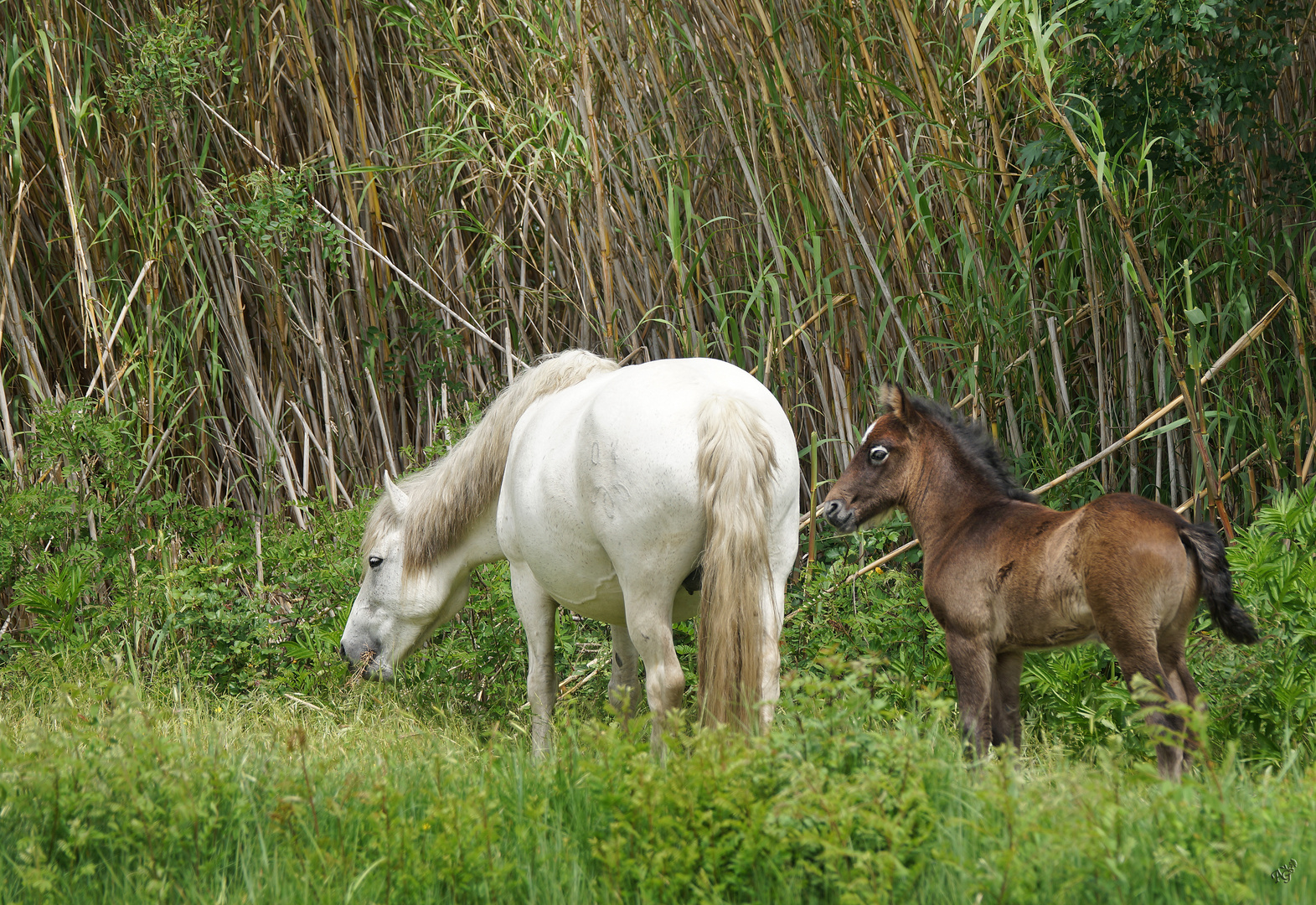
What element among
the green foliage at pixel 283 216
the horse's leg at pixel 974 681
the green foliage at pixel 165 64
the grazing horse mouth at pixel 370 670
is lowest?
the grazing horse mouth at pixel 370 670

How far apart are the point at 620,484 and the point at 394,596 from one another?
4.79ft

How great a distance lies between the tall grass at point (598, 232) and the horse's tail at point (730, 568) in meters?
1.39

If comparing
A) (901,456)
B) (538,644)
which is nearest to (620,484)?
(538,644)

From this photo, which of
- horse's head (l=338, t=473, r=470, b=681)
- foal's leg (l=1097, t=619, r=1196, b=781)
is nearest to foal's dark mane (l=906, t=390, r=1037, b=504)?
foal's leg (l=1097, t=619, r=1196, b=781)

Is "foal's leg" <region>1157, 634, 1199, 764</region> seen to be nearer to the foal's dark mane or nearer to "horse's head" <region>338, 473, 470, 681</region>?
the foal's dark mane

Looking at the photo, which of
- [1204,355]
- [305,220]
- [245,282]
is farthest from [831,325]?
[245,282]

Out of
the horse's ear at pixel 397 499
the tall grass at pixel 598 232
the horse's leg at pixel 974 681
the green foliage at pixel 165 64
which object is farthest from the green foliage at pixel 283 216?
the horse's leg at pixel 974 681

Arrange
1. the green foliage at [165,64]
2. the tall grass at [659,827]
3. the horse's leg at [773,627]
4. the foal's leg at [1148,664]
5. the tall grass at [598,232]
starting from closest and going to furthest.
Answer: the tall grass at [659,827] < the foal's leg at [1148,664] < the horse's leg at [773,627] < the tall grass at [598,232] < the green foliage at [165,64]

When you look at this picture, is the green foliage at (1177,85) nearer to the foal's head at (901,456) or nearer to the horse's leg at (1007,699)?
the foal's head at (901,456)

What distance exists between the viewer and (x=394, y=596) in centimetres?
402

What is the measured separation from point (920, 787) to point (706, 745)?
443 mm

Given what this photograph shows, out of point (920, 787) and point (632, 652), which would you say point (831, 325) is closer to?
point (632, 652)

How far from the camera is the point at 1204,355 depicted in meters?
4.09

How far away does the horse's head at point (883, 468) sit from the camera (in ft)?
11.4
